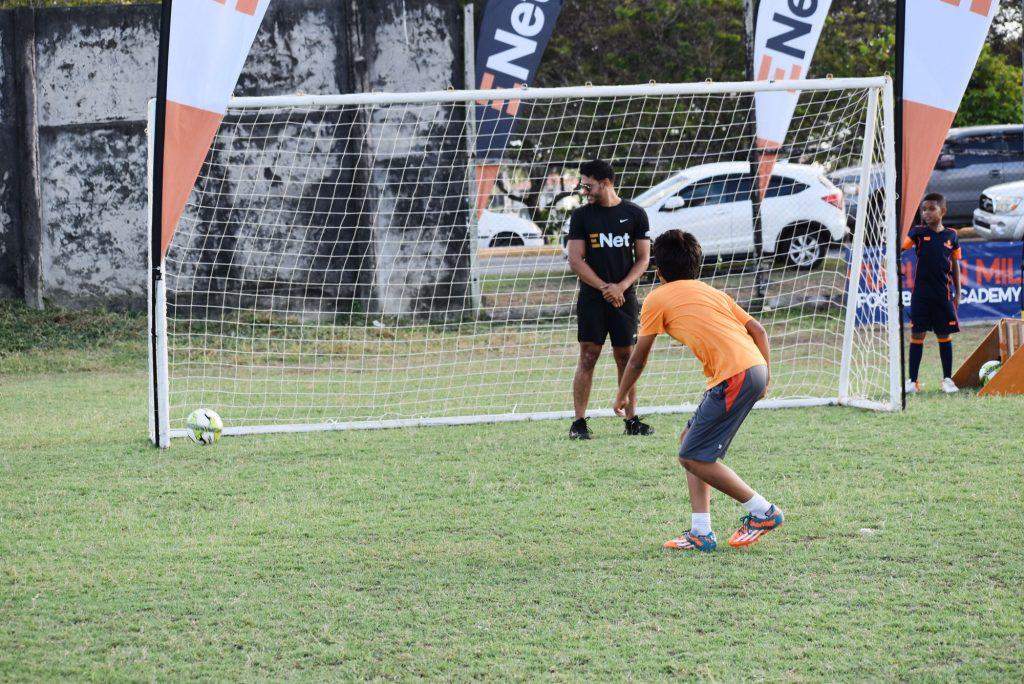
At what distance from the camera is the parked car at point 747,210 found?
1472 centimetres

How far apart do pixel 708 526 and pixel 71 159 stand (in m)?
12.1

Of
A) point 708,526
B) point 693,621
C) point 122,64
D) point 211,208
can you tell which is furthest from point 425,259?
point 693,621

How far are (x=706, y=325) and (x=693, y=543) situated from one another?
1.01 m

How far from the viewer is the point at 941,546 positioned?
5383mm

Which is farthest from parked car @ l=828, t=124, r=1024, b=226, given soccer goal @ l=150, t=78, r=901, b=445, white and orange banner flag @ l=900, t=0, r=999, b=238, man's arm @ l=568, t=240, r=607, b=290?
man's arm @ l=568, t=240, r=607, b=290

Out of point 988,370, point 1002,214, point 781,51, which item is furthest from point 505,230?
point 1002,214

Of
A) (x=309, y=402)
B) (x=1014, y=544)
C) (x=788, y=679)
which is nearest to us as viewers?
(x=788, y=679)

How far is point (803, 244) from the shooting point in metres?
14.3

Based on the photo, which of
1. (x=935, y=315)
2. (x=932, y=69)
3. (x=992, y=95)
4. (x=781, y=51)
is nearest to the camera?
(x=932, y=69)

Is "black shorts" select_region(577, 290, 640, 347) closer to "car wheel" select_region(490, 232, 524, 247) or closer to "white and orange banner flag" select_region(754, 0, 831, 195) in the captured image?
"white and orange banner flag" select_region(754, 0, 831, 195)

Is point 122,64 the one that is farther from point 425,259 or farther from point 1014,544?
point 1014,544

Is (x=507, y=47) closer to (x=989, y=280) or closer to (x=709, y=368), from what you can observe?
(x=989, y=280)

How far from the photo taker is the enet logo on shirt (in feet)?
26.6

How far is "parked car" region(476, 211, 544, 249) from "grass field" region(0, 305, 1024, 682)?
573 centimetres
